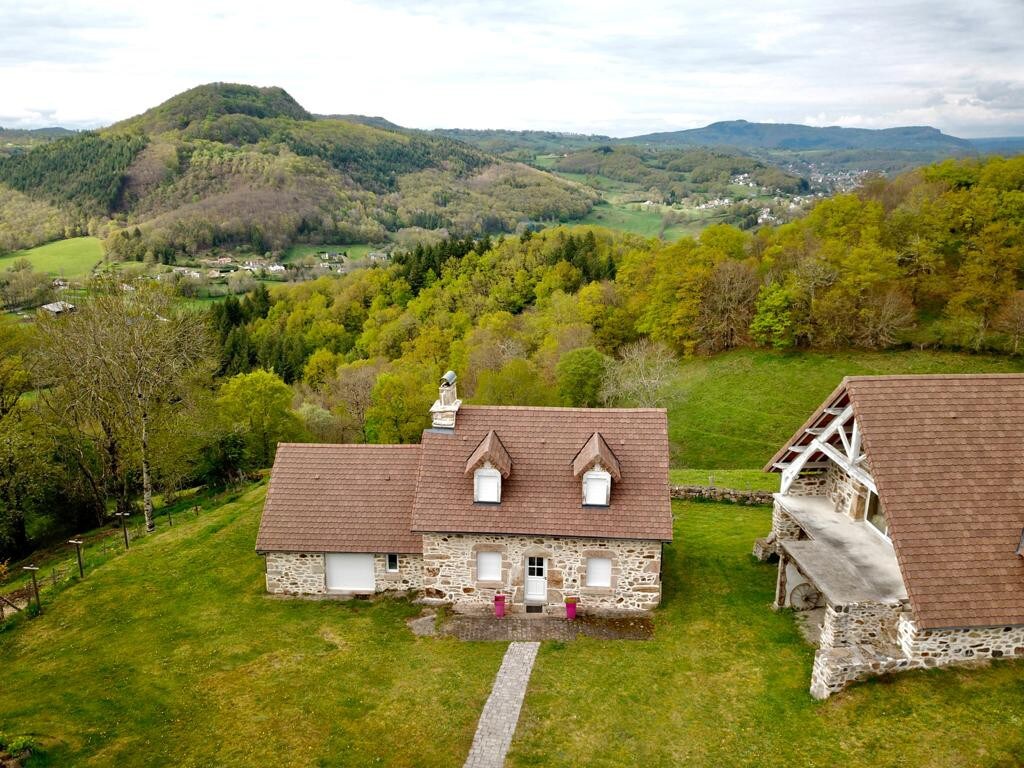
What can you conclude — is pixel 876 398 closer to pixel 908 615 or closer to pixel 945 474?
pixel 945 474

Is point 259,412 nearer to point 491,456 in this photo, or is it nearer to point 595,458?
point 491,456

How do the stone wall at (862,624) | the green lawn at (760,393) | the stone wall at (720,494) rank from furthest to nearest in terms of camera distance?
the green lawn at (760,393), the stone wall at (720,494), the stone wall at (862,624)

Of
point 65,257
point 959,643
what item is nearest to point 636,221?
point 65,257

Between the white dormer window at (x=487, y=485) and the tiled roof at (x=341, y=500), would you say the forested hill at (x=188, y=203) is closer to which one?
the tiled roof at (x=341, y=500)

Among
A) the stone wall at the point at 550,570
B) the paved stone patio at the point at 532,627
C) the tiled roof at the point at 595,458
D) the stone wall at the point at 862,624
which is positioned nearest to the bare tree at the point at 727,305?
the tiled roof at the point at 595,458

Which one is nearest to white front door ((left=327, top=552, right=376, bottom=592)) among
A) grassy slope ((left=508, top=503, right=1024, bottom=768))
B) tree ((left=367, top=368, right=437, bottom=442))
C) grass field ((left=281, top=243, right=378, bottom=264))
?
grassy slope ((left=508, top=503, right=1024, bottom=768))

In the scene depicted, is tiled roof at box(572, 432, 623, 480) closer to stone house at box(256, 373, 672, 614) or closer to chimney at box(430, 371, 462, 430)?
stone house at box(256, 373, 672, 614)
